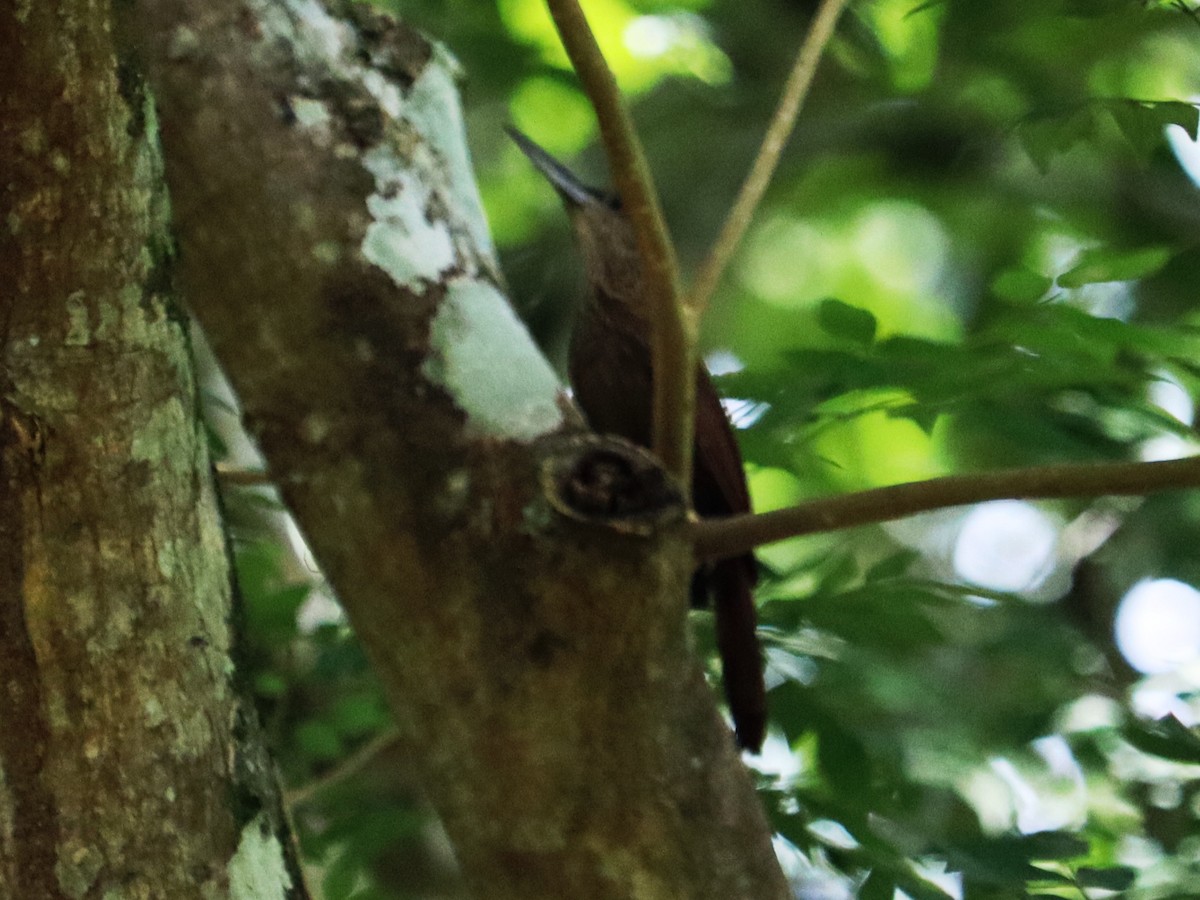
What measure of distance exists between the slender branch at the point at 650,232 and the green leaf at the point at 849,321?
518 millimetres

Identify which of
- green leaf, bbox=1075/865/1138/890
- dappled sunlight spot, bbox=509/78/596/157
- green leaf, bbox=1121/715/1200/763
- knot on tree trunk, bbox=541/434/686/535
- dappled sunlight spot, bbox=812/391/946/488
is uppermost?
Answer: dappled sunlight spot, bbox=509/78/596/157

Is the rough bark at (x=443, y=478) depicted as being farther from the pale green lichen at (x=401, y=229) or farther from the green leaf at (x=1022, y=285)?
the green leaf at (x=1022, y=285)

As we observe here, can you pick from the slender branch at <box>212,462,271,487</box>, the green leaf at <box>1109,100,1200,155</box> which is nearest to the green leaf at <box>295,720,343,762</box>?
the slender branch at <box>212,462,271,487</box>

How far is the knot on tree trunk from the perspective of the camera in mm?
1212

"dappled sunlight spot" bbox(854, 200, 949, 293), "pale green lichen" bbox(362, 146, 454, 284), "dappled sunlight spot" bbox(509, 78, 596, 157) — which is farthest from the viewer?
"dappled sunlight spot" bbox(854, 200, 949, 293)

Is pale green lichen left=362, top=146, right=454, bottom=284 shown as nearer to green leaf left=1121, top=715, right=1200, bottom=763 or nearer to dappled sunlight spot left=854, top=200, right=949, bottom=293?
green leaf left=1121, top=715, right=1200, bottom=763

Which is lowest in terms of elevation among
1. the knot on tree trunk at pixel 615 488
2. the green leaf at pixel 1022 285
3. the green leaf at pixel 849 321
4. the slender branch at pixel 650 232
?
the knot on tree trunk at pixel 615 488

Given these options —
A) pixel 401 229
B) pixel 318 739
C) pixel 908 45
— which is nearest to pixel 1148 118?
pixel 401 229

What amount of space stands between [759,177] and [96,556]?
707 mm

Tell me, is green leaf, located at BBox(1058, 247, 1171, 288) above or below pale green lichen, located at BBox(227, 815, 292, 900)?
above

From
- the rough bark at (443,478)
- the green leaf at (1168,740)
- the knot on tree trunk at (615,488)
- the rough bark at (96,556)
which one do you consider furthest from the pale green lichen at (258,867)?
the green leaf at (1168,740)

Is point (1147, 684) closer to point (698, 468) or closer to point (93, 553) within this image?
point (698, 468)

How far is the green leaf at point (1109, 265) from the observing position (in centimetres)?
159

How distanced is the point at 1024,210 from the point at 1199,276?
4.00ft
